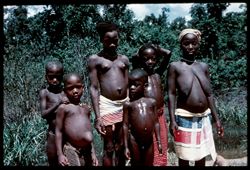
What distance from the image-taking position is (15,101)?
6.96 m

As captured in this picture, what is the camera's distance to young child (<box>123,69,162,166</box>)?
3504 millimetres

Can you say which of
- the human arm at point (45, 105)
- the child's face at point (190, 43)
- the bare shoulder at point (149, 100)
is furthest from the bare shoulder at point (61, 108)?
the child's face at point (190, 43)

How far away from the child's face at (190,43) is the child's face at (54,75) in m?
1.22

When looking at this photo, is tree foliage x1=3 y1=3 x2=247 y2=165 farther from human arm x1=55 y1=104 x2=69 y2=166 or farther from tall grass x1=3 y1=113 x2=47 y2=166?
human arm x1=55 y1=104 x2=69 y2=166

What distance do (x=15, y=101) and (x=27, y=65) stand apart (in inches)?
29.2

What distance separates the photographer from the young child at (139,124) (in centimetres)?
350

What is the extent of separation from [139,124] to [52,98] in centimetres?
86

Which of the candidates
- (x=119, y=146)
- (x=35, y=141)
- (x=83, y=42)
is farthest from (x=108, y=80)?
(x=83, y=42)

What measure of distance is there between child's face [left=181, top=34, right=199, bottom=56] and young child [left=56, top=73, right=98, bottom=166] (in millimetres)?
1123

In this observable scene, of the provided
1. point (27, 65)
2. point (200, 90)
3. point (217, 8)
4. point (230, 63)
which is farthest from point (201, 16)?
point (200, 90)

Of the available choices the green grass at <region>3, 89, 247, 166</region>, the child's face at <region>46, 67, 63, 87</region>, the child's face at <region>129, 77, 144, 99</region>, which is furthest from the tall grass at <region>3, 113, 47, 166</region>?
the child's face at <region>129, 77, 144, 99</region>

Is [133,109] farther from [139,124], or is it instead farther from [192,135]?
[192,135]

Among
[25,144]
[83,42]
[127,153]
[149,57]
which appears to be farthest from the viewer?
[83,42]

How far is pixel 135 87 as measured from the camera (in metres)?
3.55
